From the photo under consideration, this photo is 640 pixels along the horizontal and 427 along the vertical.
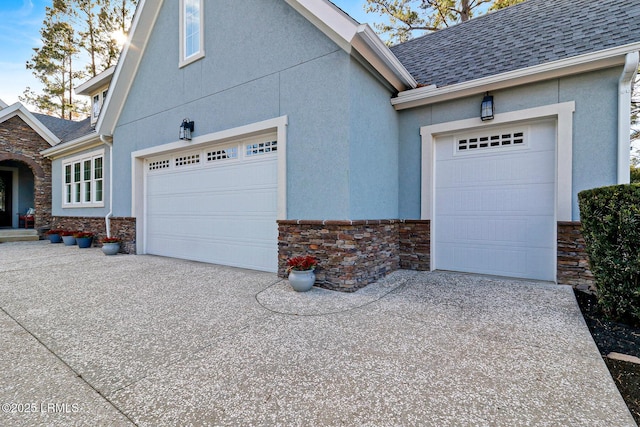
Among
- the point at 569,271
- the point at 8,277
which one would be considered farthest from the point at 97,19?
the point at 569,271

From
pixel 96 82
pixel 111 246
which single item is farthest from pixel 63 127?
pixel 111 246

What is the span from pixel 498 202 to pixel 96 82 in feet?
43.7

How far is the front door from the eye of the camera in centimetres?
1405

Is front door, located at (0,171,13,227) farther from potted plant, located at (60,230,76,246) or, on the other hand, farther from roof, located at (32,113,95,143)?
potted plant, located at (60,230,76,246)

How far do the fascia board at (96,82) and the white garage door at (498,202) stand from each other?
11.1 metres

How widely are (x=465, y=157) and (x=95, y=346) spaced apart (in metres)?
6.00

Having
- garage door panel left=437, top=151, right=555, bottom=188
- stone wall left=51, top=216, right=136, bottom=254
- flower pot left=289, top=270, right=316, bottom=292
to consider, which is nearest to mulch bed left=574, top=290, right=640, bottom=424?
garage door panel left=437, top=151, right=555, bottom=188

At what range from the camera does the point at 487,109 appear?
4.98 metres

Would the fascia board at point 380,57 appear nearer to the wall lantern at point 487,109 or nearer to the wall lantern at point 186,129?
the wall lantern at point 487,109

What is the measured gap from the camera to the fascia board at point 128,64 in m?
7.52

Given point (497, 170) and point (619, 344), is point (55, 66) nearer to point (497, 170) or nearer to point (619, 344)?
point (497, 170)

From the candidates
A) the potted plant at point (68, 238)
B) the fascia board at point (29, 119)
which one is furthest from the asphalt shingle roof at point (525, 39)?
the fascia board at point (29, 119)

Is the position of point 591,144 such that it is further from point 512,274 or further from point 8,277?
point 8,277

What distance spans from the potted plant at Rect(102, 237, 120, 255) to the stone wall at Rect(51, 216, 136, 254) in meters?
0.21
